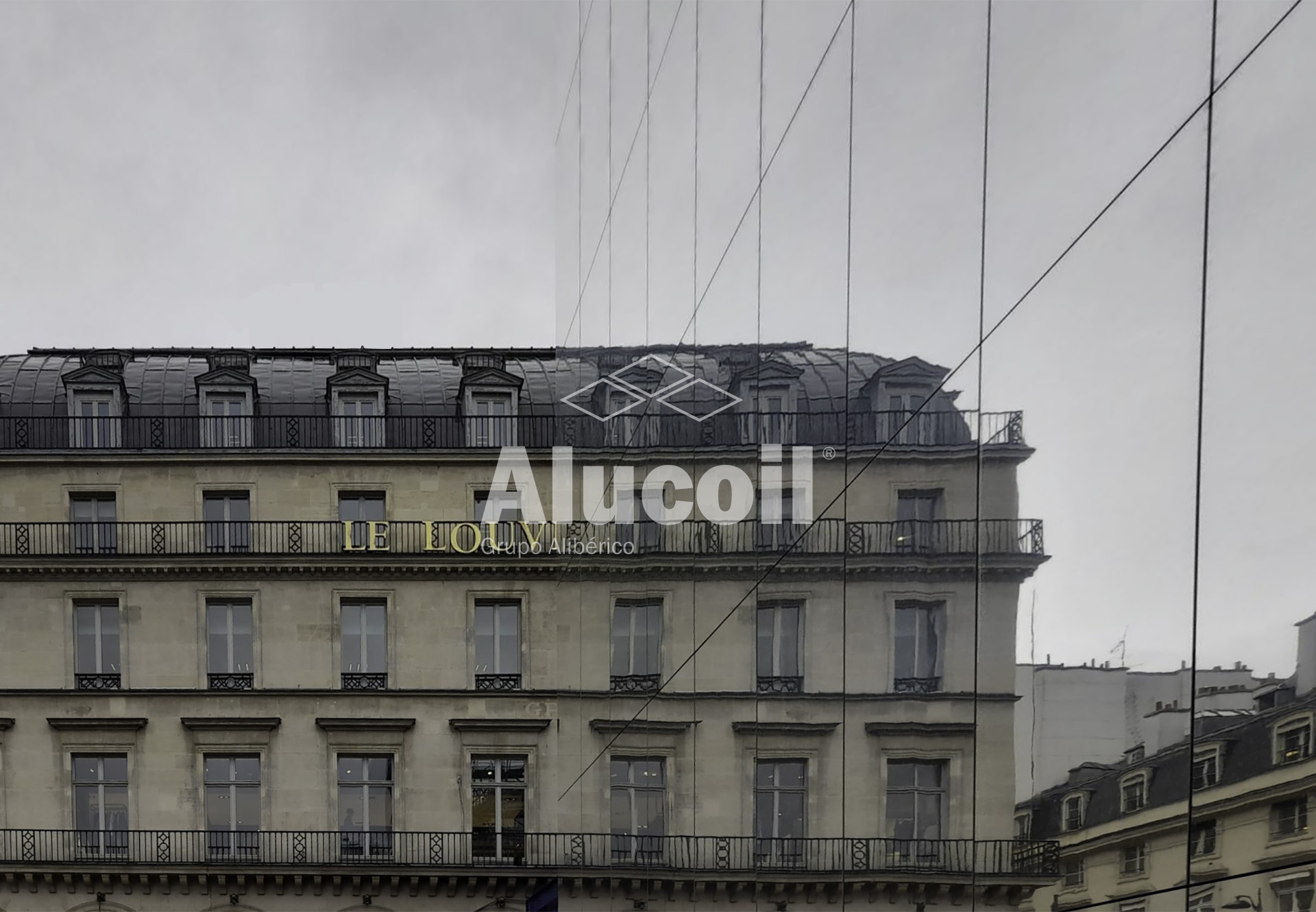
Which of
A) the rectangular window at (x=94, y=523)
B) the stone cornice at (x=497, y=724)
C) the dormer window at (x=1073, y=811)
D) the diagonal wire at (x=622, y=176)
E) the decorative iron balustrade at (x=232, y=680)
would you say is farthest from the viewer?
the rectangular window at (x=94, y=523)

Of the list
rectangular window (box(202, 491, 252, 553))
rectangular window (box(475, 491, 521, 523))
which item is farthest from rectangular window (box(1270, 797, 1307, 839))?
rectangular window (box(202, 491, 252, 553))

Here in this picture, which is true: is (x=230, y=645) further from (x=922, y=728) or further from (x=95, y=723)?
(x=922, y=728)

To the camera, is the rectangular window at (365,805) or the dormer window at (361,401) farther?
the dormer window at (361,401)

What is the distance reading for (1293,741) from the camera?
10.3 ft

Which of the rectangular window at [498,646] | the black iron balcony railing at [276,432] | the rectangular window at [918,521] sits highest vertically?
the black iron balcony railing at [276,432]

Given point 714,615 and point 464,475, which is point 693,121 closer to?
point 714,615

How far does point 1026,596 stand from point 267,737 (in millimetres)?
28964

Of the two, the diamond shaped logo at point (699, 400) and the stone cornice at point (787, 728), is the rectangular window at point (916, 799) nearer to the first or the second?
the stone cornice at point (787, 728)

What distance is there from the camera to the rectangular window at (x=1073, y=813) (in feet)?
13.7

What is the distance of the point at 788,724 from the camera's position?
7371 millimetres

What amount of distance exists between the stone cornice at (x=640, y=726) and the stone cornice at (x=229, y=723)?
19246 mm

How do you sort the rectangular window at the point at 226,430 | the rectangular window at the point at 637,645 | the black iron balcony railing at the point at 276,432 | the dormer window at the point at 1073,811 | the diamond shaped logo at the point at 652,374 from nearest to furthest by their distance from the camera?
1. the dormer window at the point at 1073,811
2. the diamond shaped logo at the point at 652,374
3. the rectangular window at the point at 637,645
4. the black iron balcony railing at the point at 276,432
5. the rectangular window at the point at 226,430

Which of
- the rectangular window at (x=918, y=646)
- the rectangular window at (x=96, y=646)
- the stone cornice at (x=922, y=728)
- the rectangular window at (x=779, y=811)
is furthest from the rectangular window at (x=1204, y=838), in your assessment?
the rectangular window at (x=96, y=646)

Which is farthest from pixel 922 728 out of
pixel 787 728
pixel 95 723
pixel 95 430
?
pixel 95 430
